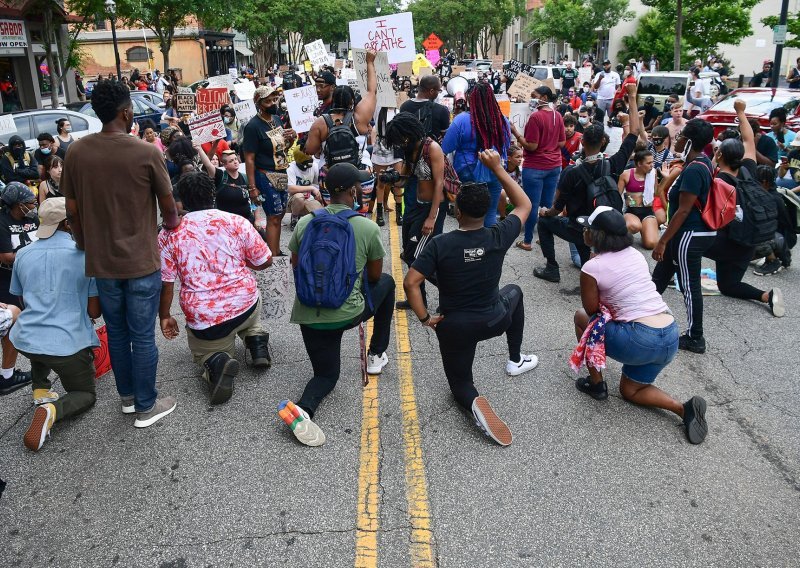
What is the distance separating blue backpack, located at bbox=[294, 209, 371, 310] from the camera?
401 centimetres

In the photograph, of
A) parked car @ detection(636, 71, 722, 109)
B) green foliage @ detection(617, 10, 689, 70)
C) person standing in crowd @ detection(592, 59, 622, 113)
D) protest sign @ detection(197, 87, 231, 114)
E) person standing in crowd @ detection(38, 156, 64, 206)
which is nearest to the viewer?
person standing in crowd @ detection(38, 156, 64, 206)

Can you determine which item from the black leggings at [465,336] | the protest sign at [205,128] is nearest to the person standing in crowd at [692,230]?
the black leggings at [465,336]

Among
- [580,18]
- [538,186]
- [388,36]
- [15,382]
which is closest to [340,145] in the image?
[538,186]

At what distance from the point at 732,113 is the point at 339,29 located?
173 feet

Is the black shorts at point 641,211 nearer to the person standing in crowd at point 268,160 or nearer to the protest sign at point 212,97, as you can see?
the person standing in crowd at point 268,160

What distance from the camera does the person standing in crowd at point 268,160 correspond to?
23.0ft

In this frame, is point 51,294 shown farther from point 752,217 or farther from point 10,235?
point 752,217

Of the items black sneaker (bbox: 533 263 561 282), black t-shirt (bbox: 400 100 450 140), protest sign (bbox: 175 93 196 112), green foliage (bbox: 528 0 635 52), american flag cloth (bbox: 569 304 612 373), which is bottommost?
black sneaker (bbox: 533 263 561 282)

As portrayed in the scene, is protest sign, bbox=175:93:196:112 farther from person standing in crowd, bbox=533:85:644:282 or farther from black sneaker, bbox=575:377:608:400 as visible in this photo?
black sneaker, bbox=575:377:608:400

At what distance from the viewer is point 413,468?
12.8ft

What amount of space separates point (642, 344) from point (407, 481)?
68.0 inches

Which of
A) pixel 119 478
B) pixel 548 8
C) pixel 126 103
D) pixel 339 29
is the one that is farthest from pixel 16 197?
pixel 339 29

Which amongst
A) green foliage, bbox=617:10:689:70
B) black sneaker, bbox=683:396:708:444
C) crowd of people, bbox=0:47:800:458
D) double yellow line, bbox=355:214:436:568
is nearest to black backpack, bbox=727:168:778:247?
crowd of people, bbox=0:47:800:458

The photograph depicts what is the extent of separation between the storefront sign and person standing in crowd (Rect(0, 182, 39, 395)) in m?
21.9
